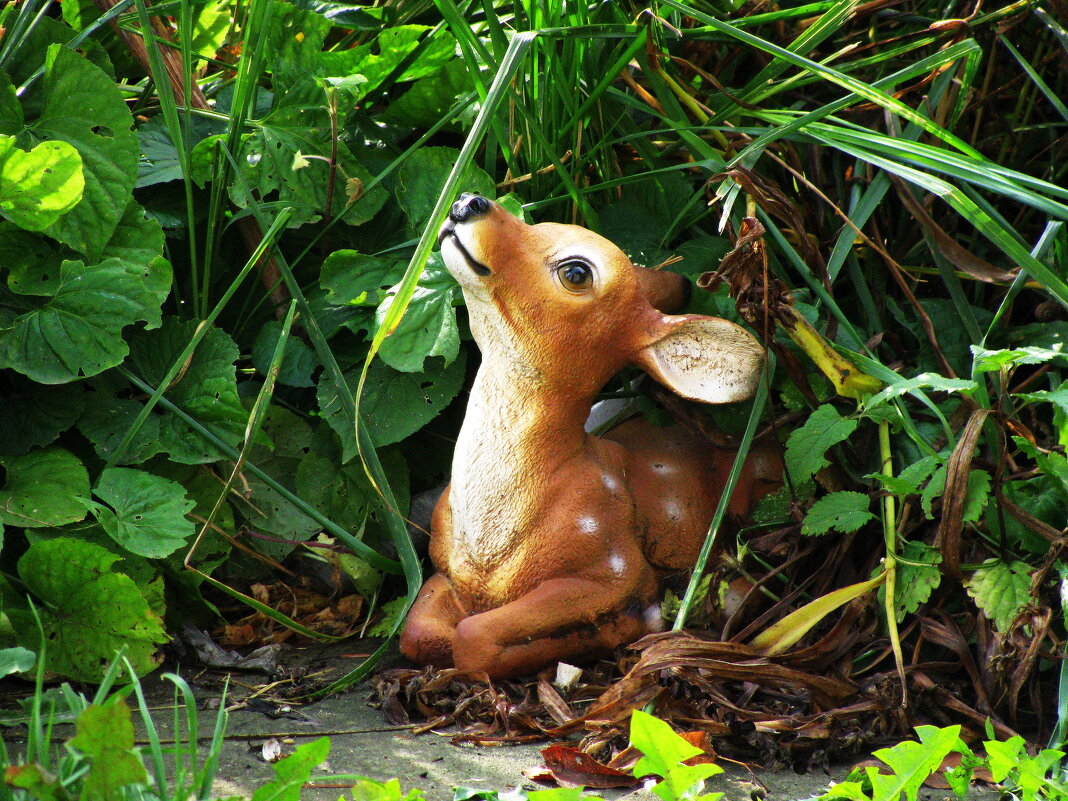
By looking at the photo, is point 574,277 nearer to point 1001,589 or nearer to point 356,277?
point 356,277

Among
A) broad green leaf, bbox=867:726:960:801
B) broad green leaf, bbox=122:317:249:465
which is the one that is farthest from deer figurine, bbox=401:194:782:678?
broad green leaf, bbox=867:726:960:801

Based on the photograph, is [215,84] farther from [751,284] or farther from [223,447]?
[751,284]

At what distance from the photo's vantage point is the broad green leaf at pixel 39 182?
5.99 feet

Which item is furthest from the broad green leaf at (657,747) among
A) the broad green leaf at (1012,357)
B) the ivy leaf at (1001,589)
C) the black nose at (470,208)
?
the black nose at (470,208)

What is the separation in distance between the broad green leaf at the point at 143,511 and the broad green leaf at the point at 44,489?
1.9 inches

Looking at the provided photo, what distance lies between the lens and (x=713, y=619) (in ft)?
6.15

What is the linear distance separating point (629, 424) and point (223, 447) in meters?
0.82

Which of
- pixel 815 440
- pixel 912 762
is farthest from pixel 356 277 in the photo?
pixel 912 762

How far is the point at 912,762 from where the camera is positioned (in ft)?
4.39

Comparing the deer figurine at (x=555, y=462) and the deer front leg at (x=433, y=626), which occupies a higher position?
the deer figurine at (x=555, y=462)

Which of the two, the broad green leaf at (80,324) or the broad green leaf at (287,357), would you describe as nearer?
the broad green leaf at (80,324)

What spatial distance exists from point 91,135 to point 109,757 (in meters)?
1.33

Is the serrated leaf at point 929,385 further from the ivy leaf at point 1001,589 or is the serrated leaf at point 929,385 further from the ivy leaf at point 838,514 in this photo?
the ivy leaf at point 1001,589

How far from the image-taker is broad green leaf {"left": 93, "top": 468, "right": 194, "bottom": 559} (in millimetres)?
1794
